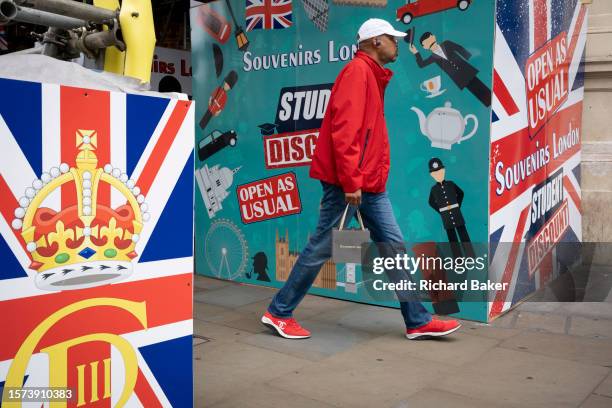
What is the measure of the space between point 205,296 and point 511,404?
2759mm

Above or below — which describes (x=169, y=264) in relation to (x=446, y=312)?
above

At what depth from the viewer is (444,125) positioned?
14.2ft

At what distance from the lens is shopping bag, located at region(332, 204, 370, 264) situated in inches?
159

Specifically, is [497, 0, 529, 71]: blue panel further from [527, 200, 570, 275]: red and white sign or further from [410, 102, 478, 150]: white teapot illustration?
[527, 200, 570, 275]: red and white sign

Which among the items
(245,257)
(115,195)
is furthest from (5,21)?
(245,257)

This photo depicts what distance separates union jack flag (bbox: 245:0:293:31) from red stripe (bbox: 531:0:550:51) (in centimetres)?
180

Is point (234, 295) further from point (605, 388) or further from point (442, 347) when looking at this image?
point (605, 388)

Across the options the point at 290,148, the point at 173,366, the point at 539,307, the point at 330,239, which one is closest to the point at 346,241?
the point at 330,239

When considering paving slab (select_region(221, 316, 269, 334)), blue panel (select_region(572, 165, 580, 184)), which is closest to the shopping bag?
paving slab (select_region(221, 316, 269, 334))

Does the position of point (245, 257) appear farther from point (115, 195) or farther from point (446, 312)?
point (115, 195)

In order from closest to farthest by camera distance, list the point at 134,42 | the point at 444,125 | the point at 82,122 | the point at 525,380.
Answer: the point at 82,122
the point at 134,42
the point at 525,380
the point at 444,125

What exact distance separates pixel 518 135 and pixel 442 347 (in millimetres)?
1620

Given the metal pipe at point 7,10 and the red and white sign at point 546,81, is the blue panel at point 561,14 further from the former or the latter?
the metal pipe at point 7,10

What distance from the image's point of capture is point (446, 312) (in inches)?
176
